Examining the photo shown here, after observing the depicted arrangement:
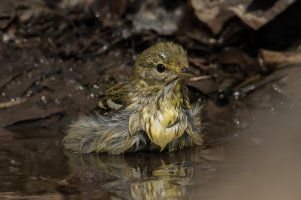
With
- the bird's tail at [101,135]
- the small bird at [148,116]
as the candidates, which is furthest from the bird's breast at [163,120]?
the bird's tail at [101,135]

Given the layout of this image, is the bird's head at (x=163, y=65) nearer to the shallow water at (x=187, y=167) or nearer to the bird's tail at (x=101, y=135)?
the bird's tail at (x=101, y=135)

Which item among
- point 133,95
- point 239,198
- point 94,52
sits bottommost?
point 239,198

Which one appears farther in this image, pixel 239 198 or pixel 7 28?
pixel 7 28

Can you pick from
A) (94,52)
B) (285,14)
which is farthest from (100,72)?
(285,14)

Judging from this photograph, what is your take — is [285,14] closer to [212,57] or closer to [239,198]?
[212,57]

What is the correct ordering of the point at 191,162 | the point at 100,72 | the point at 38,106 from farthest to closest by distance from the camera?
the point at 100,72 < the point at 38,106 < the point at 191,162

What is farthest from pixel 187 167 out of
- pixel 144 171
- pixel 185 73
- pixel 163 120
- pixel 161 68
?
pixel 161 68
